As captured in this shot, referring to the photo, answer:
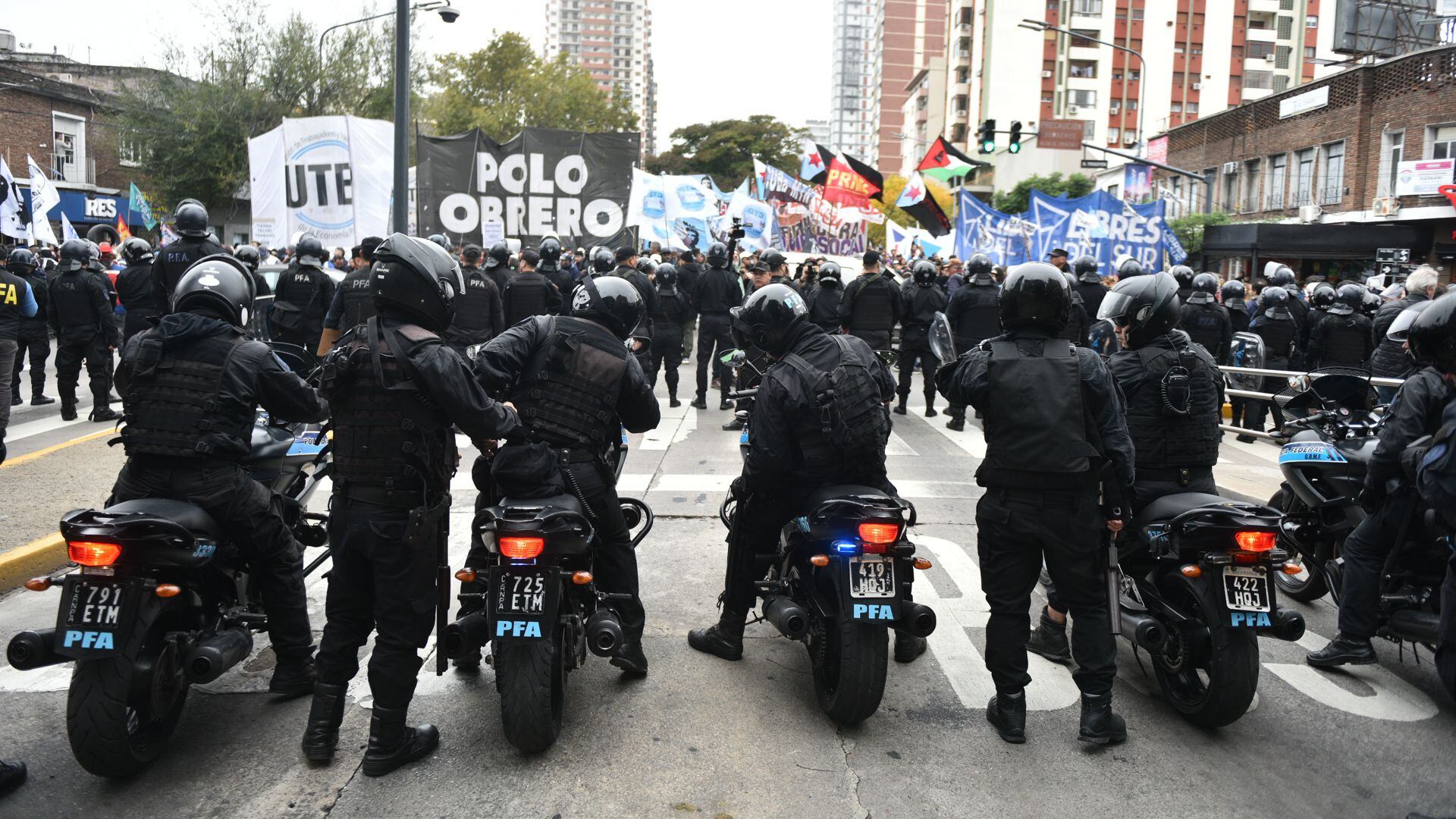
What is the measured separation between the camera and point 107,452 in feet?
29.7

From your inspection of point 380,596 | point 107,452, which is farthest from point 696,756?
point 107,452

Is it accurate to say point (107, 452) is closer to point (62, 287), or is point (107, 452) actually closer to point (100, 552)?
point (62, 287)

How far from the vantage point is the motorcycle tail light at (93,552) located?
351cm

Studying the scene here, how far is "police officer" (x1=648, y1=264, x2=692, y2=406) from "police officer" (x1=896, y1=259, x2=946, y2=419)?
107 inches

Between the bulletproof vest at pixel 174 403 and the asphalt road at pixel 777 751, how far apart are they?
3.66 feet

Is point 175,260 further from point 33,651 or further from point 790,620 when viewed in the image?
point 790,620

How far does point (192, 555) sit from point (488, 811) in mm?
1364

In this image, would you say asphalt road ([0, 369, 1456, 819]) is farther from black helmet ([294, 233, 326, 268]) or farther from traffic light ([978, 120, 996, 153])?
traffic light ([978, 120, 996, 153])

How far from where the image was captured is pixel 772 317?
4680 mm

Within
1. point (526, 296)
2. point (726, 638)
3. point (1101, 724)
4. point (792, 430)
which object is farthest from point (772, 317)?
point (526, 296)

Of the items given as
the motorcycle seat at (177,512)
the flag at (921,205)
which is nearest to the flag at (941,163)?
the flag at (921,205)

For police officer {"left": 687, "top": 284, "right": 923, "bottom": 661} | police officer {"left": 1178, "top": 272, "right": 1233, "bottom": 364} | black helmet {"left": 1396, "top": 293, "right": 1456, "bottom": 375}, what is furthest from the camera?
police officer {"left": 1178, "top": 272, "right": 1233, "bottom": 364}

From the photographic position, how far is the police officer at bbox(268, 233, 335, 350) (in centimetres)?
1059

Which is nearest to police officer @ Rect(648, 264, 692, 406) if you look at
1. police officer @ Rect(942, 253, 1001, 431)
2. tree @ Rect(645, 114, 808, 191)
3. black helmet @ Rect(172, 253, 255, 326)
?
police officer @ Rect(942, 253, 1001, 431)
